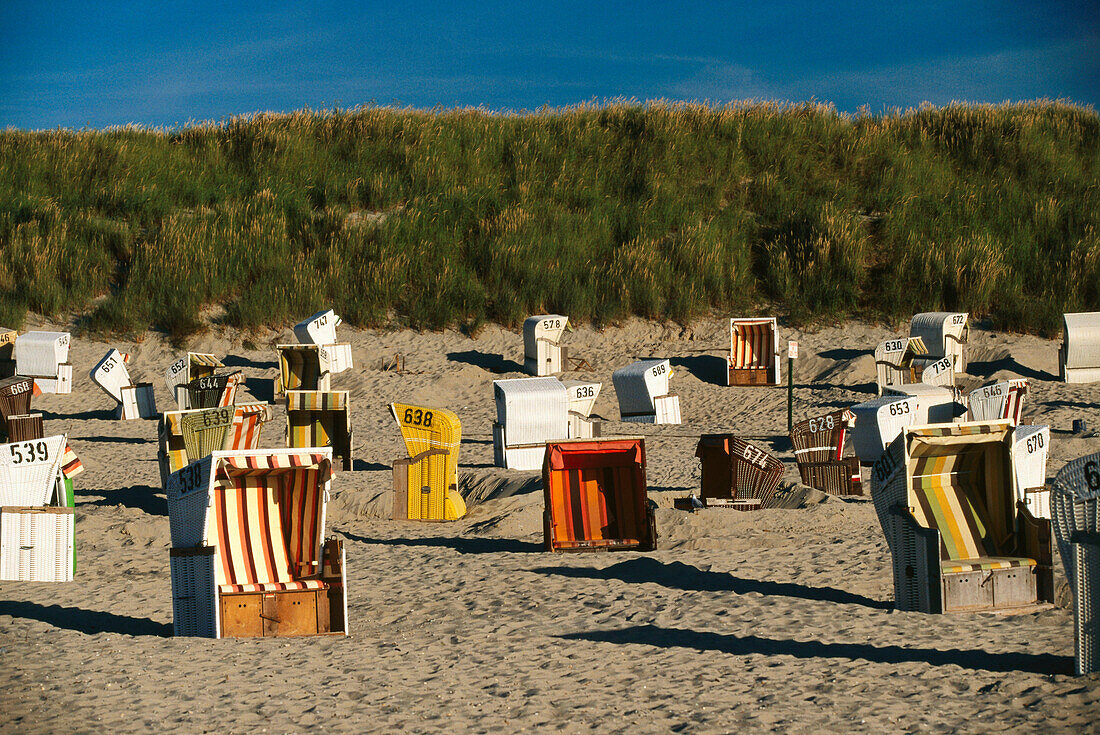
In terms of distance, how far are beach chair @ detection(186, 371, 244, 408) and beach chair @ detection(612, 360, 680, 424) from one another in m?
7.07

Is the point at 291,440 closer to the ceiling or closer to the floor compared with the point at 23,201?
closer to the floor

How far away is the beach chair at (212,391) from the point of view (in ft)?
59.5

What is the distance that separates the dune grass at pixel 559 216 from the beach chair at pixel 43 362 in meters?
3.73

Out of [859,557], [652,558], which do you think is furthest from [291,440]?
[859,557]

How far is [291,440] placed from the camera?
593 inches

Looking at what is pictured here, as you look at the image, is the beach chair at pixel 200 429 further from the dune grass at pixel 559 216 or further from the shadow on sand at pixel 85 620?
the dune grass at pixel 559 216

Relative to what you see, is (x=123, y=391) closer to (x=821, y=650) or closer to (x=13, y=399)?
(x=13, y=399)

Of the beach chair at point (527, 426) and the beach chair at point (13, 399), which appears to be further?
the beach chair at point (13, 399)

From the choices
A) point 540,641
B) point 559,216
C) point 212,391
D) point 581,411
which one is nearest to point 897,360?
point 581,411

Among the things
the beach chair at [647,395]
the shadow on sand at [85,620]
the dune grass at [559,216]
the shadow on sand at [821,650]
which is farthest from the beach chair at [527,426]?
the dune grass at [559,216]

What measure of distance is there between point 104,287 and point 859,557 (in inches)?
922

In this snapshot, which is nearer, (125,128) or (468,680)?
(468,680)

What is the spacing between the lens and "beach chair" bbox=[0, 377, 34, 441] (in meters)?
17.1

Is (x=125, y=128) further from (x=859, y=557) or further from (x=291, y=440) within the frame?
(x=859, y=557)
